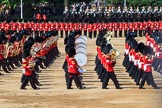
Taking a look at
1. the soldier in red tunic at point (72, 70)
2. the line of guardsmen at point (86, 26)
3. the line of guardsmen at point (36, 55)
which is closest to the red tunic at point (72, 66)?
the soldier in red tunic at point (72, 70)

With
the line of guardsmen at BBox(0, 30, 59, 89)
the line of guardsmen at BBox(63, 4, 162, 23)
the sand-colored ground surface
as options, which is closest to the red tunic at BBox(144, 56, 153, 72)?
the sand-colored ground surface

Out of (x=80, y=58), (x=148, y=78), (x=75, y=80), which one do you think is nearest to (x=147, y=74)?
(x=148, y=78)

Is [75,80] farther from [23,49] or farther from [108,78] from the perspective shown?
[23,49]

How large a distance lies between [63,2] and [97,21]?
547 inches

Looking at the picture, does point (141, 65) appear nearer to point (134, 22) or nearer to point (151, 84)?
point (151, 84)

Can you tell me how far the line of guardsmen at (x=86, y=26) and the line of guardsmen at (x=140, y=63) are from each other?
1574 centimetres

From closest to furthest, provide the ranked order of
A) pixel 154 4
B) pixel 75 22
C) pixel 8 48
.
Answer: pixel 8 48
pixel 75 22
pixel 154 4

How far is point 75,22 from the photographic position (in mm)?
37656

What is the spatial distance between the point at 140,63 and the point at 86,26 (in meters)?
19.6

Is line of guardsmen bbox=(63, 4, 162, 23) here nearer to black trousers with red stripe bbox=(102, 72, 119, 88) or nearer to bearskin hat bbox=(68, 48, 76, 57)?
bearskin hat bbox=(68, 48, 76, 57)

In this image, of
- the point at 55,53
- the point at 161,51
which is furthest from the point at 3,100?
the point at 55,53

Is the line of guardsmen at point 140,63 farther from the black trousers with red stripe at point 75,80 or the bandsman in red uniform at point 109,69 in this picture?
the black trousers with red stripe at point 75,80

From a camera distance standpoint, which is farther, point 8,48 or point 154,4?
point 154,4

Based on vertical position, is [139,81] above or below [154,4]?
above
